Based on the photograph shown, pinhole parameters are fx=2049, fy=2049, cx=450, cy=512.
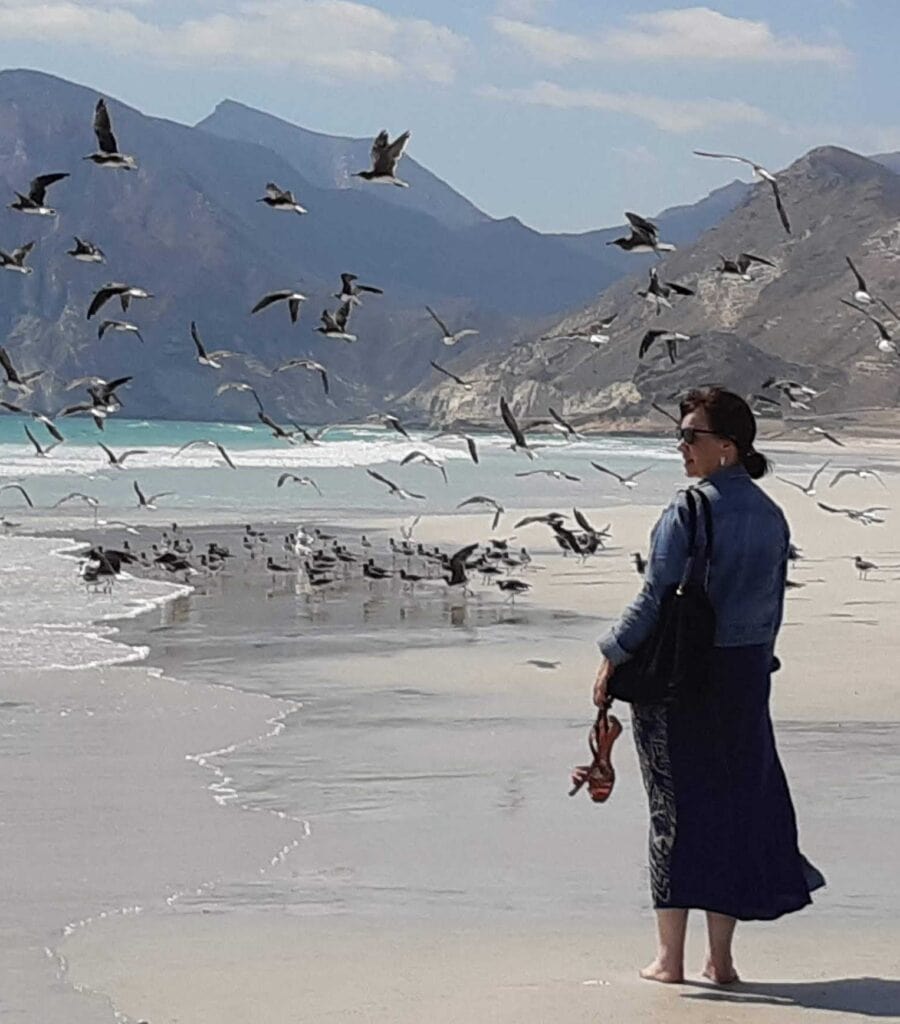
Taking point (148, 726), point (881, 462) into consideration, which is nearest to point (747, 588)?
point (148, 726)

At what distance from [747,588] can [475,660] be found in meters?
8.91

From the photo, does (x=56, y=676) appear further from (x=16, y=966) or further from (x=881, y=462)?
(x=881, y=462)

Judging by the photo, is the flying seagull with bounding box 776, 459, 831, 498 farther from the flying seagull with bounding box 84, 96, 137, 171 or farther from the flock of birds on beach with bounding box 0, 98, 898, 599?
the flying seagull with bounding box 84, 96, 137, 171

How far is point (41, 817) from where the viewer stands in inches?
347

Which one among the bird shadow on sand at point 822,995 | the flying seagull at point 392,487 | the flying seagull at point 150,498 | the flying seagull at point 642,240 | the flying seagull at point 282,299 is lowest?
the flying seagull at point 150,498

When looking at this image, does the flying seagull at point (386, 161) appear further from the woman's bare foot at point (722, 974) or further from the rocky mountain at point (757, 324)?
the rocky mountain at point (757, 324)

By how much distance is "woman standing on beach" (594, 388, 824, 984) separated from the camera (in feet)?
19.2

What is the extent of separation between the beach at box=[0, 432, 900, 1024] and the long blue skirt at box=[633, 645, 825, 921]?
0.30m

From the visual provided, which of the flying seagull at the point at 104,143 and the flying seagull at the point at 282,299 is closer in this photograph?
the flying seagull at the point at 104,143

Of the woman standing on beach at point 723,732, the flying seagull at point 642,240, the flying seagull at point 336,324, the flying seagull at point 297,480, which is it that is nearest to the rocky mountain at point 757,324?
the flying seagull at point 297,480

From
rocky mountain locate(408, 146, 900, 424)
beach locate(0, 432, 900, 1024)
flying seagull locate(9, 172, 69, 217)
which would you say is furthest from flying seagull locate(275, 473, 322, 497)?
rocky mountain locate(408, 146, 900, 424)

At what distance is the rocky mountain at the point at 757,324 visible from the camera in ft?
351

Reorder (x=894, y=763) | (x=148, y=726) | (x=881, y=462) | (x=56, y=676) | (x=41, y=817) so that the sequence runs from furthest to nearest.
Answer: (x=881, y=462) < (x=56, y=676) < (x=148, y=726) < (x=894, y=763) < (x=41, y=817)

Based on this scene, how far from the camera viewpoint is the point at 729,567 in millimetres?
5840
